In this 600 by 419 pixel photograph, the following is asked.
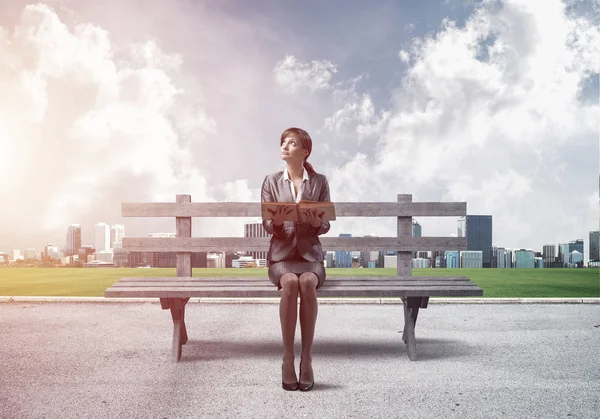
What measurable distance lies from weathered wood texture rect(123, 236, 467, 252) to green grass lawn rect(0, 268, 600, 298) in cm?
228

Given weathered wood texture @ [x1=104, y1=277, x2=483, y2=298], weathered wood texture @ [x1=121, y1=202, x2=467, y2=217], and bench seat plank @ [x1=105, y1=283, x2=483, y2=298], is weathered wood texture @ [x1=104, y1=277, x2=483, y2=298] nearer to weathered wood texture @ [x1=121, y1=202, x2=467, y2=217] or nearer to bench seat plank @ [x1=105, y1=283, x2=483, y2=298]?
bench seat plank @ [x1=105, y1=283, x2=483, y2=298]

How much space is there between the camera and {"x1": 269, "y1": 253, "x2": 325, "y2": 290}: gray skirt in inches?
154

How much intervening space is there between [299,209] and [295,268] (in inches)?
19.4

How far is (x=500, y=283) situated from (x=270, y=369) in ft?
22.3

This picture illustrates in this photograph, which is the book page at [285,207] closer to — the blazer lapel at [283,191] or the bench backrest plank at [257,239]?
the blazer lapel at [283,191]

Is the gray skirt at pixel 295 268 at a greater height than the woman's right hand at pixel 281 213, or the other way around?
the woman's right hand at pixel 281 213

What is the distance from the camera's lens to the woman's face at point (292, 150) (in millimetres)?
4062

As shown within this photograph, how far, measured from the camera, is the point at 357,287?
4.30 meters

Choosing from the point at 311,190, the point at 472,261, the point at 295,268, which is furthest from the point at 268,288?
the point at 472,261

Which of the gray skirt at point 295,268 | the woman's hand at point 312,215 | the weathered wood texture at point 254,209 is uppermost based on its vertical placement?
the weathered wood texture at point 254,209

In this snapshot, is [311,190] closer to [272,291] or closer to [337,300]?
[272,291]

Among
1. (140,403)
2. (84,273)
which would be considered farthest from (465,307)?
(84,273)

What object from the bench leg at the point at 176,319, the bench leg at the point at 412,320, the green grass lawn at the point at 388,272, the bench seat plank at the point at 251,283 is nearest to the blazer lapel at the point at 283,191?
the bench seat plank at the point at 251,283

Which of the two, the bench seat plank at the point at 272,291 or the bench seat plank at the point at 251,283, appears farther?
the bench seat plank at the point at 251,283
